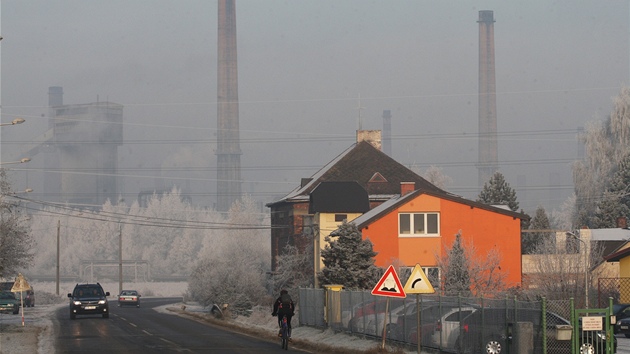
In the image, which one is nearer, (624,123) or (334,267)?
(334,267)

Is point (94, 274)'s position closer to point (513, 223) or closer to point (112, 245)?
point (112, 245)

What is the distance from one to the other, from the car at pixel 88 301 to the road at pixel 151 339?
390cm

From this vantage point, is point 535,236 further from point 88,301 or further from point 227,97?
point 227,97

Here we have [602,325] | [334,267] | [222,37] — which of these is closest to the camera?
[602,325]

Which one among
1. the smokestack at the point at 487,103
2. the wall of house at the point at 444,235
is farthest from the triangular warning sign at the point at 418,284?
the smokestack at the point at 487,103

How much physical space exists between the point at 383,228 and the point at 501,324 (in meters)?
40.8

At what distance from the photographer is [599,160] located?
331 feet

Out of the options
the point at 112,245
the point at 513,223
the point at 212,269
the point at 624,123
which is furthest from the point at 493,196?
the point at 112,245

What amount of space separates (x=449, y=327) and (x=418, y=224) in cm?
3909

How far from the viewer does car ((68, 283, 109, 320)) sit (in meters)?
52.7

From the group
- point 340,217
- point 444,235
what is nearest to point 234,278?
point 340,217

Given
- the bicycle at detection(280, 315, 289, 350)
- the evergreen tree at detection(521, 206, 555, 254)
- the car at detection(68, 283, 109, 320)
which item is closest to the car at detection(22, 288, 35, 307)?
the car at detection(68, 283, 109, 320)

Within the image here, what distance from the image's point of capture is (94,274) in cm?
17975

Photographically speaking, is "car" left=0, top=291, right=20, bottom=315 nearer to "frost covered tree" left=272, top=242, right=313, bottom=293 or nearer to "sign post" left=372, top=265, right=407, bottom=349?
"frost covered tree" left=272, top=242, right=313, bottom=293
